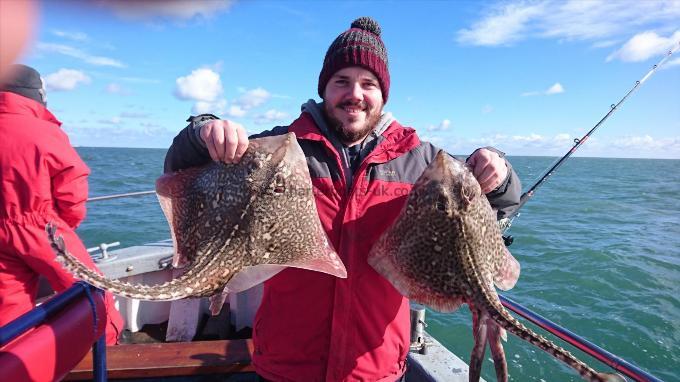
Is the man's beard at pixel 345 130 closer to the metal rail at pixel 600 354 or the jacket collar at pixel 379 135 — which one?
the jacket collar at pixel 379 135

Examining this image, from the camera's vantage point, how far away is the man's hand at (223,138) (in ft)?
8.64

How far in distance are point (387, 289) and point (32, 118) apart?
11.9ft

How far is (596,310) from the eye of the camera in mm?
12578

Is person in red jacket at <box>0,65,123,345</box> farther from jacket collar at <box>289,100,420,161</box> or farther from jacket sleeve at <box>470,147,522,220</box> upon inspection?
jacket sleeve at <box>470,147,522,220</box>

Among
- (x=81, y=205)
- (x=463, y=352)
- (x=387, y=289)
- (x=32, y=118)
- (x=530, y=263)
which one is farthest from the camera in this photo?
(x=530, y=263)

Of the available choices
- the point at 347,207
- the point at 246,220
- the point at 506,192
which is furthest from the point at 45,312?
the point at 506,192

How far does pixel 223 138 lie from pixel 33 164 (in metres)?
2.27

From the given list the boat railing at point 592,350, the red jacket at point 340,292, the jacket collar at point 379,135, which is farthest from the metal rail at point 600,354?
the jacket collar at point 379,135

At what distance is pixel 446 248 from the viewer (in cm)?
270

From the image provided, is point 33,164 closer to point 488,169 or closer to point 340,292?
point 340,292

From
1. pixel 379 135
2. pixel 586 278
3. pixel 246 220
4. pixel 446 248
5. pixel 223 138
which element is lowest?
pixel 586 278

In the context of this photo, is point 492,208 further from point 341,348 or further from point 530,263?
point 530,263

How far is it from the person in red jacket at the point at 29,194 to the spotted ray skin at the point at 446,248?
2.76m

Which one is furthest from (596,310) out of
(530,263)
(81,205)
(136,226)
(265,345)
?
(136,226)
